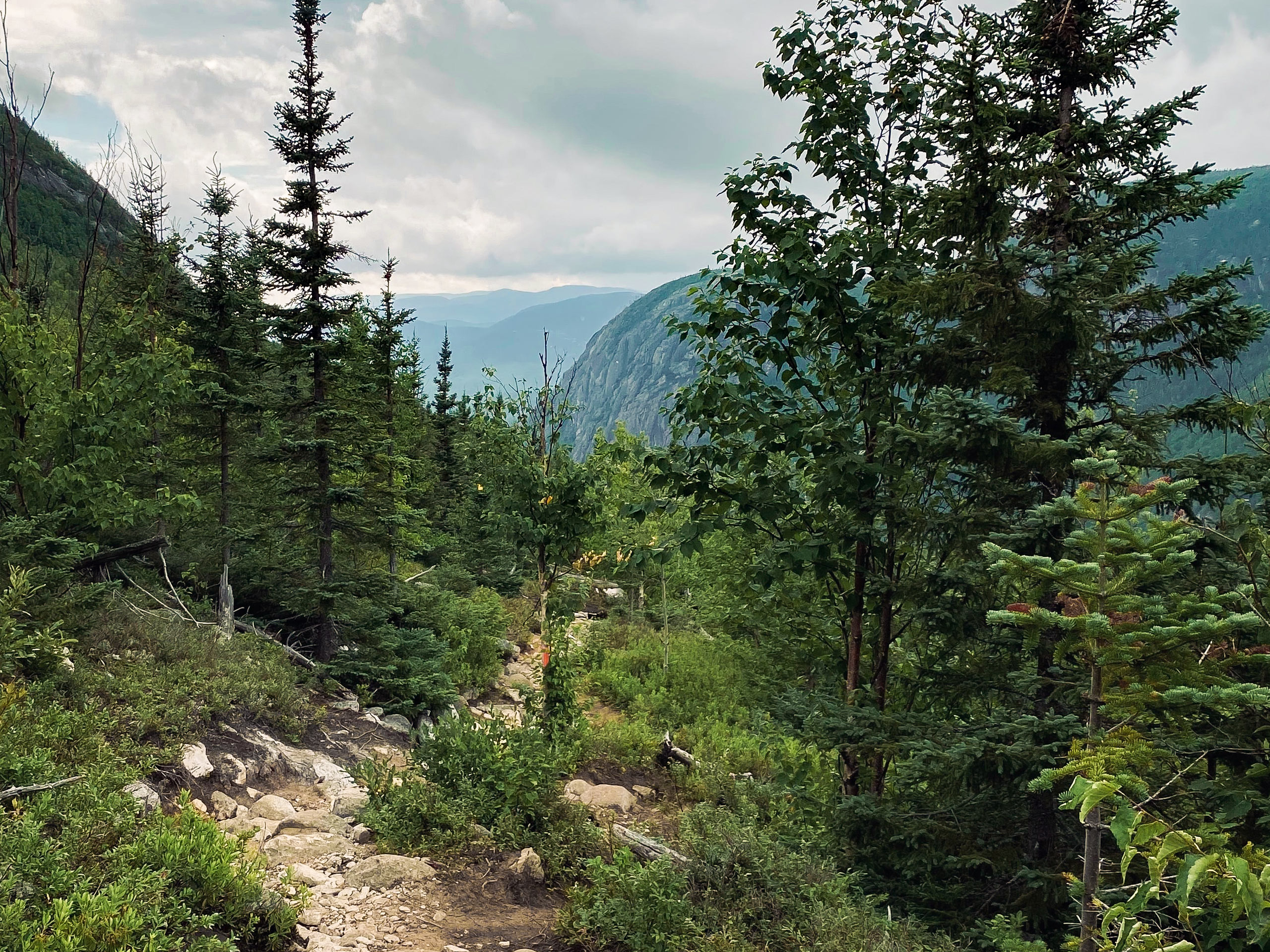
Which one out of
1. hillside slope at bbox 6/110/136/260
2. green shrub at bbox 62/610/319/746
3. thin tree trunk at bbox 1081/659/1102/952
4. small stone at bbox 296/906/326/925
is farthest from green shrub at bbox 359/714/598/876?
hillside slope at bbox 6/110/136/260

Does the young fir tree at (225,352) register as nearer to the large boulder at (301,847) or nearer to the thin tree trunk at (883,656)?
the large boulder at (301,847)

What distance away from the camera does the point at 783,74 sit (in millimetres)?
5406

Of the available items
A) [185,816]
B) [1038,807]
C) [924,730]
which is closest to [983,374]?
[924,730]

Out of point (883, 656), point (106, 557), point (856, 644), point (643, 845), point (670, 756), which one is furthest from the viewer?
point (670, 756)

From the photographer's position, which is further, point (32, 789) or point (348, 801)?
point (348, 801)

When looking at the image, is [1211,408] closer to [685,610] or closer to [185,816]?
[185,816]

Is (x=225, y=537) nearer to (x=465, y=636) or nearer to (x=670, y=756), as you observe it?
(x=465, y=636)

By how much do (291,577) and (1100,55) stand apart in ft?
47.2

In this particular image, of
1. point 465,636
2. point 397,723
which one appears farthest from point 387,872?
point 465,636

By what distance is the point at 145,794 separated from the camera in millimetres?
5777

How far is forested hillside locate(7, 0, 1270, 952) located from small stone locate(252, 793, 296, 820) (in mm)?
76

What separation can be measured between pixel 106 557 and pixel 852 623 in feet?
34.8

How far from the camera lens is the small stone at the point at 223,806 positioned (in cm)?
648

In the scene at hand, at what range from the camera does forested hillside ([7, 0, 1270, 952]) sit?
272cm
